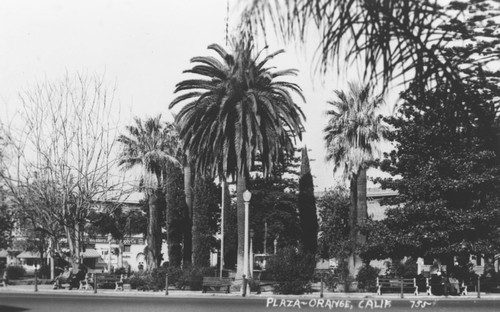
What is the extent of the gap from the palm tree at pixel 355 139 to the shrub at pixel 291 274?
710cm

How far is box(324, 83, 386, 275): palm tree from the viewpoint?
37.6m

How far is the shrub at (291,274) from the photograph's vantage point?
2955 cm

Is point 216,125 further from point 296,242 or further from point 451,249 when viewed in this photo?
point 296,242

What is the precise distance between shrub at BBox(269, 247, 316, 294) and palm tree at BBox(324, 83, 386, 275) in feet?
23.3

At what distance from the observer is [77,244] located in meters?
37.1

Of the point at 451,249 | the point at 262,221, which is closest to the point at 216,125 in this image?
the point at 451,249

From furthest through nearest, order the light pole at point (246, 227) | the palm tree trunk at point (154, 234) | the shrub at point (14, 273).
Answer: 1. the palm tree trunk at point (154, 234)
2. the shrub at point (14, 273)
3. the light pole at point (246, 227)

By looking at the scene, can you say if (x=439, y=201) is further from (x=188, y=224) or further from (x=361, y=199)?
(x=188, y=224)

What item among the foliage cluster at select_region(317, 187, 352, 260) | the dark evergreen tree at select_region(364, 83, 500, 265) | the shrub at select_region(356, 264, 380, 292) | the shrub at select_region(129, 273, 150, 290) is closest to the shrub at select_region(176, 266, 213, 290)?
the shrub at select_region(129, 273, 150, 290)

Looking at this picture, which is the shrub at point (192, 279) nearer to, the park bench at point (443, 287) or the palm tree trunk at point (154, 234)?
the park bench at point (443, 287)

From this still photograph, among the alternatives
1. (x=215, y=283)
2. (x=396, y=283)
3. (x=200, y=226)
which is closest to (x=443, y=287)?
(x=396, y=283)

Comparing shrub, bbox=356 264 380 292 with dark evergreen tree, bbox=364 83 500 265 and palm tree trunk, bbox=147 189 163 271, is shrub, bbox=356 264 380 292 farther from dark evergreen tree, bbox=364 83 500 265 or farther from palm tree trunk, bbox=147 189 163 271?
palm tree trunk, bbox=147 189 163 271

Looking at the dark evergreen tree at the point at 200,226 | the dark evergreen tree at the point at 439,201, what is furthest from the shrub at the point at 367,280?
the dark evergreen tree at the point at 200,226

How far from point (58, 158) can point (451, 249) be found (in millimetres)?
20873
